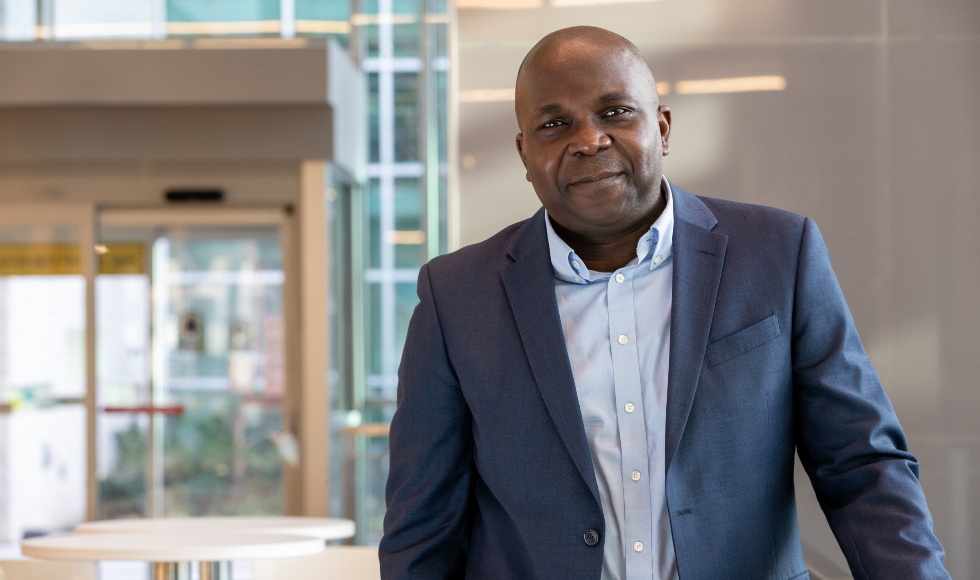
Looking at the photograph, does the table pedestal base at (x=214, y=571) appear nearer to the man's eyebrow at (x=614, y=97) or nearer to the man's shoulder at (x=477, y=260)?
the man's shoulder at (x=477, y=260)

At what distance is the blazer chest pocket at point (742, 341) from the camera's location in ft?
4.53

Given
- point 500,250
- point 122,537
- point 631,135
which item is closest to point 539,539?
point 500,250

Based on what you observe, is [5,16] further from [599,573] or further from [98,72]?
[599,573]

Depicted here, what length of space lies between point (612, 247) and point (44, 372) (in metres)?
6.24

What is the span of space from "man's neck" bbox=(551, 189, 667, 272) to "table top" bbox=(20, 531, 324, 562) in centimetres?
170

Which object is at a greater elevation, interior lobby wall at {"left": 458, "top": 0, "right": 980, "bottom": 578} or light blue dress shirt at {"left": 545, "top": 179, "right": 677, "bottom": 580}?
interior lobby wall at {"left": 458, "top": 0, "right": 980, "bottom": 578}

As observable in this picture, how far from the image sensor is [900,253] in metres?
2.57

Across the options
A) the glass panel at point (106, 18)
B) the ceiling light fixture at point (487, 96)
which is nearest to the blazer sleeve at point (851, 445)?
the ceiling light fixture at point (487, 96)

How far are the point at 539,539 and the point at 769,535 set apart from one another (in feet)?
1.23

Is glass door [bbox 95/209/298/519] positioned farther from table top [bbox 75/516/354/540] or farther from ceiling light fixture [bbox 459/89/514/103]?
ceiling light fixture [bbox 459/89/514/103]

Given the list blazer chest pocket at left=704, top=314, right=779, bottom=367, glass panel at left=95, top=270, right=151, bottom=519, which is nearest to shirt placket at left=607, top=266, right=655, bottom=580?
blazer chest pocket at left=704, top=314, right=779, bottom=367

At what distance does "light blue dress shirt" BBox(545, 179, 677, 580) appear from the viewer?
4.53 feet

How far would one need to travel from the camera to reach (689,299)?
4.67 ft

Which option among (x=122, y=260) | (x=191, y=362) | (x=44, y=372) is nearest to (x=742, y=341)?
(x=191, y=362)
